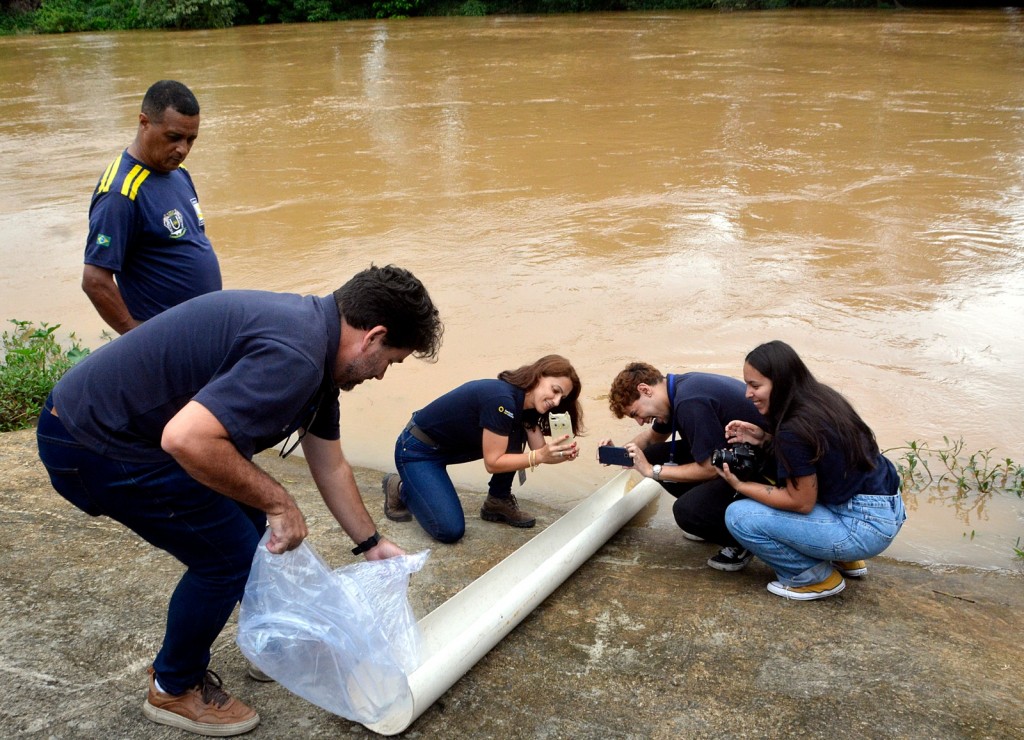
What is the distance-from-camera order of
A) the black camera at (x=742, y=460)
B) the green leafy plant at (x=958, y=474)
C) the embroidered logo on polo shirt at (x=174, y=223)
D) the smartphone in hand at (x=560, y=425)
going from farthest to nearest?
1. the green leafy plant at (x=958, y=474)
2. the smartphone in hand at (x=560, y=425)
3. the embroidered logo on polo shirt at (x=174, y=223)
4. the black camera at (x=742, y=460)

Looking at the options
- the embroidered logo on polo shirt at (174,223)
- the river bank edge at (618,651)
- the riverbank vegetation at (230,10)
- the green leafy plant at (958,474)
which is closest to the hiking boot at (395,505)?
the river bank edge at (618,651)

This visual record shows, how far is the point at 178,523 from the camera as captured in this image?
8.18ft

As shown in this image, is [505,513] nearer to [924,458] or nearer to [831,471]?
[831,471]

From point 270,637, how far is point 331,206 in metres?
8.80

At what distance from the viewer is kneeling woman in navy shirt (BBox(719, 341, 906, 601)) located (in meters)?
3.44

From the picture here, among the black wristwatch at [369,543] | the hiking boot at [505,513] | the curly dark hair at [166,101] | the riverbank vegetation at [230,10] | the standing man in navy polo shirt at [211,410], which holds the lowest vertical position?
the hiking boot at [505,513]

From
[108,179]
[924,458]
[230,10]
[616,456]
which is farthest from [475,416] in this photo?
[230,10]

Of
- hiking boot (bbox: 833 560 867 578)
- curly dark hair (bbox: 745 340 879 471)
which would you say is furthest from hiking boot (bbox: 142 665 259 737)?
hiking boot (bbox: 833 560 867 578)

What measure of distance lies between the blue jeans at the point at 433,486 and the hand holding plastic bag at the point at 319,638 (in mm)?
1556

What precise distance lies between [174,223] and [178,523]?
1.89 m

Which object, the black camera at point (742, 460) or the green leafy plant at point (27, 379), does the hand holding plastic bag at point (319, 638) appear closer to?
the black camera at point (742, 460)

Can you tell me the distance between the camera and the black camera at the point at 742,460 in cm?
371

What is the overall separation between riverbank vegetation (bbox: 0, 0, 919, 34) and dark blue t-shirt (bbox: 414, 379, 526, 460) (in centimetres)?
3067

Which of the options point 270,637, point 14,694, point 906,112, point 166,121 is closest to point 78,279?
point 166,121
